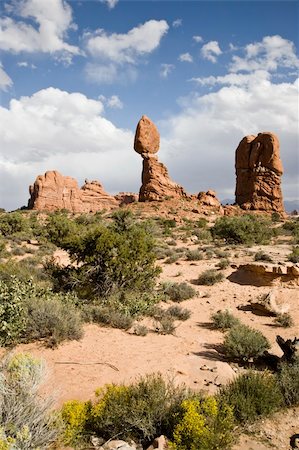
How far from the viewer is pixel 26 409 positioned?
366 centimetres

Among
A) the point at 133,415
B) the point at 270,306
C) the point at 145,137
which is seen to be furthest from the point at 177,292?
the point at 145,137

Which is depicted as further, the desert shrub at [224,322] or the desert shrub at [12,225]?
the desert shrub at [12,225]

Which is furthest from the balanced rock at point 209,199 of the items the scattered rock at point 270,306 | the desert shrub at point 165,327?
the desert shrub at point 165,327

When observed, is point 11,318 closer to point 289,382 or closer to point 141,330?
point 141,330

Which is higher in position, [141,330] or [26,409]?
[26,409]

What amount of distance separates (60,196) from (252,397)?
53619 millimetres

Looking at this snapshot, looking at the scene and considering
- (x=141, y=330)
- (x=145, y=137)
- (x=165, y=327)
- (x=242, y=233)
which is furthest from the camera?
(x=145, y=137)

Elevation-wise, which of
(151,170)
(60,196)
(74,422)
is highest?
(151,170)

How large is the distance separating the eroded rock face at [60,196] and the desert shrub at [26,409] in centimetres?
5134

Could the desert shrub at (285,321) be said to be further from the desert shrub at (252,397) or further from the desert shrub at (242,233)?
the desert shrub at (242,233)

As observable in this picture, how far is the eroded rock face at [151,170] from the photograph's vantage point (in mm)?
50094

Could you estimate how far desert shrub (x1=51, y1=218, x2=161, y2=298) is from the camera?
A: 1076 centimetres

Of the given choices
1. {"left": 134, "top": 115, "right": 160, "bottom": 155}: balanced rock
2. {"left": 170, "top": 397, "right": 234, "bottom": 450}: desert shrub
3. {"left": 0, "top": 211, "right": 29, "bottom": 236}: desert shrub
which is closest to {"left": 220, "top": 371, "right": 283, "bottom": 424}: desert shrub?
{"left": 170, "top": 397, "right": 234, "bottom": 450}: desert shrub

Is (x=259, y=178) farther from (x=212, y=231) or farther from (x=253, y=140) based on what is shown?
(x=212, y=231)
